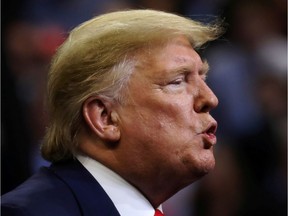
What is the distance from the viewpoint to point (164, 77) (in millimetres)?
1457

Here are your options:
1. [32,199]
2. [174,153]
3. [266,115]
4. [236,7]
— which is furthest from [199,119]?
[236,7]

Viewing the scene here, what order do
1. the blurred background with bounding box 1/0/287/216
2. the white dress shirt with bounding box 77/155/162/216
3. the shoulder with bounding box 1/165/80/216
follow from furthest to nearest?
1. the blurred background with bounding box 1/0/287/216
2. the white dress shirt with bounding box 77/155/162/216
3. the shoulder with bounding box 1/165/80/216

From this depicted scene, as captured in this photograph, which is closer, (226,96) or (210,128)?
(210,128)

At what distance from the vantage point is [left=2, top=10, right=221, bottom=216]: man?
1.45m

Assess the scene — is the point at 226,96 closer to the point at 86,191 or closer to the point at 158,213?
the point at 158,213

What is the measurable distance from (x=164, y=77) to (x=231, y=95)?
4.59 ft

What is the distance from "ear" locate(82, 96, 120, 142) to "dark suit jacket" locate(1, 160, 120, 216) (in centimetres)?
8

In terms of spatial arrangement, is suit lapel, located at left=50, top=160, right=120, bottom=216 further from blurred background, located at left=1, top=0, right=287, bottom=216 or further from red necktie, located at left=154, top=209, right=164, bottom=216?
blurred background, located at left=1, top=0, right=287, bottom=216

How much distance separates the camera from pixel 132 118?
146 cm

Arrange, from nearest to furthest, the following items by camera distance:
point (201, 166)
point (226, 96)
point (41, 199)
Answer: point (41, 199)
point (201, 166)
point (226, 96)

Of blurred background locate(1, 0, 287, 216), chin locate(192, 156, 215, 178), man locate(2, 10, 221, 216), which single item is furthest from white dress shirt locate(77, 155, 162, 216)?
blurred background locate(1, 0, 287, 216)

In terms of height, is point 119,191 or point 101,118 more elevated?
point 101,118

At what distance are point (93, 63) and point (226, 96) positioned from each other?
1423 millimetres

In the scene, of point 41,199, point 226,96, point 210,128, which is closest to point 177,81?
point 210,128
